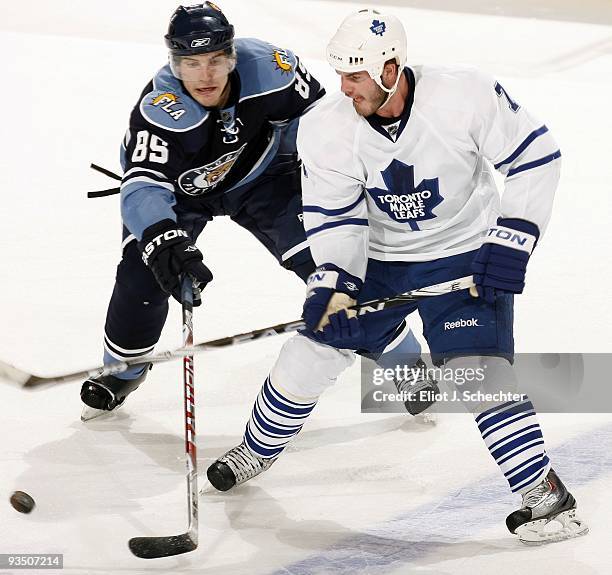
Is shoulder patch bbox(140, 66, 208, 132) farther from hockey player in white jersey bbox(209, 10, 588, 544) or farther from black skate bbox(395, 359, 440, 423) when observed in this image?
black skate bbox(395, 359, 440, 423)

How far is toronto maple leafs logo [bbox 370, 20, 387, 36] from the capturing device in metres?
2.63

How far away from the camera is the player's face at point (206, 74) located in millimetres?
2963

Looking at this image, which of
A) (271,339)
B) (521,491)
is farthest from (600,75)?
(521,491)

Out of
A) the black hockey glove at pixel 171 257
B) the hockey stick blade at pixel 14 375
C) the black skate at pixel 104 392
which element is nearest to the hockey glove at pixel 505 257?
the black hockey glove at pixel 171 257

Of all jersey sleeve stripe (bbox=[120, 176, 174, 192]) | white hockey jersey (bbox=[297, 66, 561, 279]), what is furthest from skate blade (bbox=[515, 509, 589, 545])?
jersey sleeve stripe (bbox=[120, 176, 174, 192])

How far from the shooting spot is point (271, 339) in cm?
384

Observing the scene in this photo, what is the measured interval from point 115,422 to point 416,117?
4.40 ft

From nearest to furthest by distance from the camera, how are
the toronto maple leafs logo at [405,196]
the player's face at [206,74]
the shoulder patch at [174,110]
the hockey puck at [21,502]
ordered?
the toronto maple leafs logo at [405,196]
the hockey puck at [21,502]
the player's face at [206,74]
the shoulder patch at [174,110]

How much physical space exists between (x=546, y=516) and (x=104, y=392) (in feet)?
4.36

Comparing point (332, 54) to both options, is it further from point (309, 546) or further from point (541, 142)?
point (309, 546)

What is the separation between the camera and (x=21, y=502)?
2850 mm

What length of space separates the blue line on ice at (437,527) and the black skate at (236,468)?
0.34 m

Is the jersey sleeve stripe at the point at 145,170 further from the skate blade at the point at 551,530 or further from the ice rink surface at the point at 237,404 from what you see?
the skate blade at the point at 551,530

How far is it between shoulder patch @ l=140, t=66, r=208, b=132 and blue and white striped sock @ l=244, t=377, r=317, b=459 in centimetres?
70
